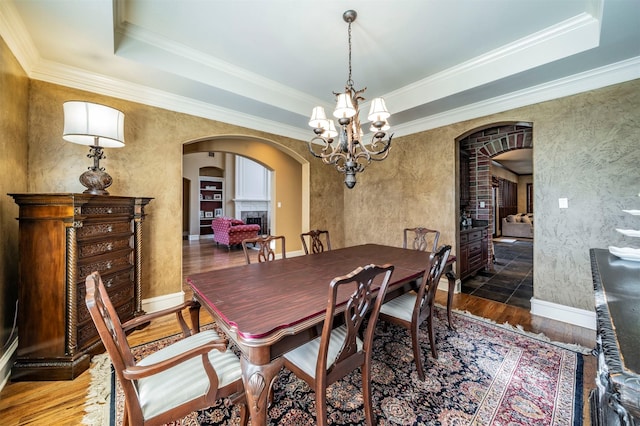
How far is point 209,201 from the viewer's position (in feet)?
32.7

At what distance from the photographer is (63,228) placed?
1.77 metres

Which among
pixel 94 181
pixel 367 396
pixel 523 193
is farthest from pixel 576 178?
pixel 523 193

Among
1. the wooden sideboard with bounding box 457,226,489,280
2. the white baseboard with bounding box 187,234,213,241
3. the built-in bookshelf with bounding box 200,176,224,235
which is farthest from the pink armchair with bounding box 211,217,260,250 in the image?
the wooden sideboard with bounding box 457,226,489,280

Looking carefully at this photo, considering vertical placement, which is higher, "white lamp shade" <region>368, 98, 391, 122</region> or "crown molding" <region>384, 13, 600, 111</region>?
"crown molding" <region>384, 13, 600, 111</region>

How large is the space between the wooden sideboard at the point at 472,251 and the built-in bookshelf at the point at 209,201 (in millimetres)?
8711

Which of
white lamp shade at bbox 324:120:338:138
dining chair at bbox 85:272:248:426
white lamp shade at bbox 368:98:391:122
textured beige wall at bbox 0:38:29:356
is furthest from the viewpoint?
white lamp shade at bbox 324:120:338:138

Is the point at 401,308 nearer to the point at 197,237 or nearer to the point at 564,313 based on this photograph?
the point at 564,313

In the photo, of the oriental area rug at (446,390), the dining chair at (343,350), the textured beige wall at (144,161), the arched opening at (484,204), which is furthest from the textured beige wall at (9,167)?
the arched opening at (484,204)

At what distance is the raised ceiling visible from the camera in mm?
1915

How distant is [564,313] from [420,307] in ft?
6.89

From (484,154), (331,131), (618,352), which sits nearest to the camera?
(618,352)

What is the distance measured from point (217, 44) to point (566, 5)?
300 centimetres

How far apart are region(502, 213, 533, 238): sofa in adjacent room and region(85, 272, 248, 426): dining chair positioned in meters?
10.8

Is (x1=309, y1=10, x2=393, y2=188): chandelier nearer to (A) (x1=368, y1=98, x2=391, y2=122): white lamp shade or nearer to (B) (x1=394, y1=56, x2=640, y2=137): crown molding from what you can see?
(A) (x1=368, y1=98, x2=391, y2=122): white lamp shade
